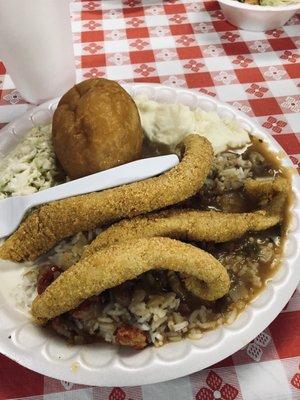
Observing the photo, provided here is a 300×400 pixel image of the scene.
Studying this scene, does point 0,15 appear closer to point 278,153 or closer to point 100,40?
point 100,40

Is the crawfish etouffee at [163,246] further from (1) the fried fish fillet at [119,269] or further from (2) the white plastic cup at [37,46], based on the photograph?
(2) the white plastic cup at [37,46]

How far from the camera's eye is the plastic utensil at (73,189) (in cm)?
122

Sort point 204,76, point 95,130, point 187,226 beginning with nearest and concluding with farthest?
point 187,226 < point 95,130 < point 204,76

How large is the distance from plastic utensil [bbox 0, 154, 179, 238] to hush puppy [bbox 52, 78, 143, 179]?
70 mm

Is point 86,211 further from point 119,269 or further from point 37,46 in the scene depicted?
point 37,46

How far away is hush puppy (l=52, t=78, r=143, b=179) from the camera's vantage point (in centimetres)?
128

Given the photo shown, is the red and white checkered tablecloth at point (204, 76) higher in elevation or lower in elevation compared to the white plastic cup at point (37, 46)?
lower

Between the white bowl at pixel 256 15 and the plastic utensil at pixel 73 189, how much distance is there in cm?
129

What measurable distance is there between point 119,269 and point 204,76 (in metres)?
1.30

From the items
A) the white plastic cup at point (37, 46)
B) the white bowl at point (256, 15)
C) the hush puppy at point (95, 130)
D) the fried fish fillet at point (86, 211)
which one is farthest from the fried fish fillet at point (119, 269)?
the white bowl at point (256, 15)

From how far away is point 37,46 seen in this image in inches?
61.6

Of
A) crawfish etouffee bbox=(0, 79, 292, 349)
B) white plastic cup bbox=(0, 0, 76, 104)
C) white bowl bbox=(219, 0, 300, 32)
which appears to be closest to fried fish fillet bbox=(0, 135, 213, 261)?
crawfish etouffee bbox=(0, 79, 292, 349)

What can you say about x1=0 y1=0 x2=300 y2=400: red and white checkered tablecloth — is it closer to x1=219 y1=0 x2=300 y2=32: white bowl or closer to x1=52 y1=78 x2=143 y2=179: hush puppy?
x1=219 y1=0 x2=300 y2=32: white bowl

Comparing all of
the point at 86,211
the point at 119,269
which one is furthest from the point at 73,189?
the point at 119,269
